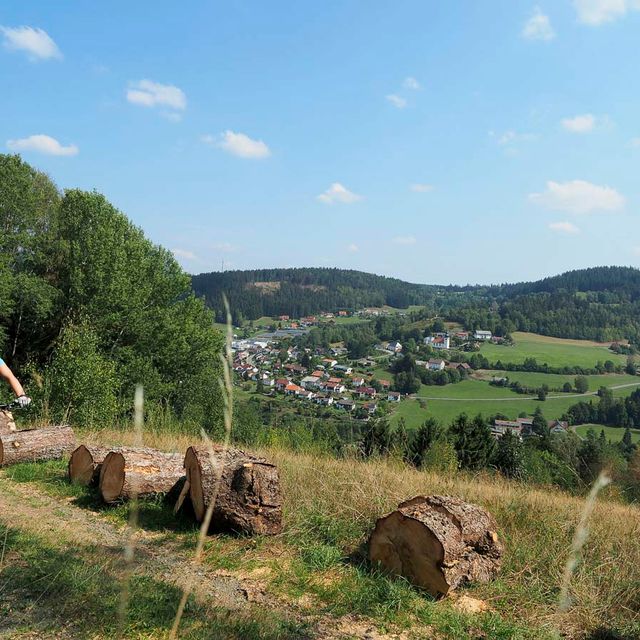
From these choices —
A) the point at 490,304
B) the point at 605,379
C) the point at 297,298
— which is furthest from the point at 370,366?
the point at 490,304

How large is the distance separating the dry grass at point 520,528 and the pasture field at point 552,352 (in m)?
91.5

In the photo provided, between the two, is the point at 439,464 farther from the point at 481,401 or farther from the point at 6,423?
the point at 481,401

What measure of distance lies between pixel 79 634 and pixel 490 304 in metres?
178

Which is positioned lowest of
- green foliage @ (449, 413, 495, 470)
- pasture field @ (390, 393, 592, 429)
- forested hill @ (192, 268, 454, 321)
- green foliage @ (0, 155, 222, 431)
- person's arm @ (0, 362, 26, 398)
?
pasture field @ (390, 393, 592, 429)

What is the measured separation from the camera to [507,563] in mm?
5613

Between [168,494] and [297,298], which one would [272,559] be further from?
[297,298]

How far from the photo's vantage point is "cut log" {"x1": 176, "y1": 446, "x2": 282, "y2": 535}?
6.21m

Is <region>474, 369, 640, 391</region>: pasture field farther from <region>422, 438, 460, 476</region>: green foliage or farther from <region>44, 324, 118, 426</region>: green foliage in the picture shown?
<region>44, 324, 118, 426</region>: green foliage

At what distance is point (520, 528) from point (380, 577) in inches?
88.5

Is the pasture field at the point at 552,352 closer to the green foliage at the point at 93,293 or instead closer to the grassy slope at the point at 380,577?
the green foliage at the point at 93,293

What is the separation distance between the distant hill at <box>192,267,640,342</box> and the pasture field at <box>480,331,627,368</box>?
20.4ft

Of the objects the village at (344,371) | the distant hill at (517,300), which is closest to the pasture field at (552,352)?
the distant hill at (517,300)

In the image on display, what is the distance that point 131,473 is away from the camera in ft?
23.0

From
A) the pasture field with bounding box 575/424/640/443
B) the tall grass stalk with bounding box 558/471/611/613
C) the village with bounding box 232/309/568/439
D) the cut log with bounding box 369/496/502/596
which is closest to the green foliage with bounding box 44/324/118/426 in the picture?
the cut log with bounding box 369/496/502/596
